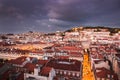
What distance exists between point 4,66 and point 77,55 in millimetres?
30057

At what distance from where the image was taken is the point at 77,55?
2394 inches

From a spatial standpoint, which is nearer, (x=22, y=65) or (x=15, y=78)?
(x=15, y=78)

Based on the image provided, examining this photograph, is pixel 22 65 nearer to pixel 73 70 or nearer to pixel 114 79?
pixel 73 70

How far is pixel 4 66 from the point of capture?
119 ft

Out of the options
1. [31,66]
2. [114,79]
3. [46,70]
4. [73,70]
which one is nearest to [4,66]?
[31,66]

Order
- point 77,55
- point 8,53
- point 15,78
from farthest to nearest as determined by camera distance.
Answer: point 8,53 → point 77,55 → point 15,78

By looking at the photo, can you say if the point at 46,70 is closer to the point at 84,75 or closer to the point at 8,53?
the point at 84,75

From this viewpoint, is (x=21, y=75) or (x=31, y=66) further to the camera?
(x=31, y=66)

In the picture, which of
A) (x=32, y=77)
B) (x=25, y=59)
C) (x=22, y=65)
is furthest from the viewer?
(x=25, y=59)

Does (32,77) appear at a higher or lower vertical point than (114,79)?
higher

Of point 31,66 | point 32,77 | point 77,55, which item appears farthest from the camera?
point 77,55

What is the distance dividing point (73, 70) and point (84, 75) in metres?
6.76

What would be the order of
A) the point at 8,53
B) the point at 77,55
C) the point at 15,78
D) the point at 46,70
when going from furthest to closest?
the point at 8,53, the point at 77,55, the point at 46,70, the point at 15,78

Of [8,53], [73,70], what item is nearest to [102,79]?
[73,70]
